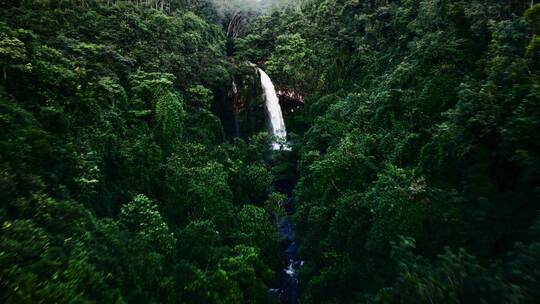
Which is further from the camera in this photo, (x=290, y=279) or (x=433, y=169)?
(x=290, y=279)

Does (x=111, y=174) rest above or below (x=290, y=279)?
above

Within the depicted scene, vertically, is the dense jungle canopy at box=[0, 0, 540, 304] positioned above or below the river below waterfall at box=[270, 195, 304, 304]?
above

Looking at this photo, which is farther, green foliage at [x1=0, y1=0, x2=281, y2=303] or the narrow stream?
the narrow stream

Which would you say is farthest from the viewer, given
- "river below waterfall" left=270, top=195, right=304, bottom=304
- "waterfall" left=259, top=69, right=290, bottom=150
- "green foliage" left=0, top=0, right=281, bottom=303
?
"waterfall" left=259, top=69, right=290, bottom=150

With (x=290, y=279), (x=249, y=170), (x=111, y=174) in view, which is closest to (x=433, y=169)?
(x=290, y=279)

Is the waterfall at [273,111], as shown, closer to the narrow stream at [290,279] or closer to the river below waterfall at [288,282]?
the narrow stream at [290,279]

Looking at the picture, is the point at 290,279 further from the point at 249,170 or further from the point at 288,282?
the point at 249,170

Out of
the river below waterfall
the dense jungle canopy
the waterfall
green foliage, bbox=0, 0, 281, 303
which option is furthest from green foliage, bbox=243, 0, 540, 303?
the waterfall

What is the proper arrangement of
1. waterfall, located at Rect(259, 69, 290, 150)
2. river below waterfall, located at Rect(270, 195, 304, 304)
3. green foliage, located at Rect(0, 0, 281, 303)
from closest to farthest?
green foliage, located at Rect(0, 0, 281, 303) → river below waterfall, located at Rect(270, 195, 304, 304) → waterfall, located at Rect(259, 69, 290, 150)

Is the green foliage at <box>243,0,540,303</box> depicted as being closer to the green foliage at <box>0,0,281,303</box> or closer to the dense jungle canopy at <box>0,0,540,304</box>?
the dense jungle canopy at <box>0,0,540,304</box>

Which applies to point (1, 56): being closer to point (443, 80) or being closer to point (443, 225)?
point (443, 225)

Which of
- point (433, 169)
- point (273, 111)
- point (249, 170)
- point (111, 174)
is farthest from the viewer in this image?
point (273, 111)

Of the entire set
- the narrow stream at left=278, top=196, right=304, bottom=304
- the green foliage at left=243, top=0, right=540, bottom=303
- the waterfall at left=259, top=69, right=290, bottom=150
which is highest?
the green foliage at left=243, top=0, right=540, bottom=303
